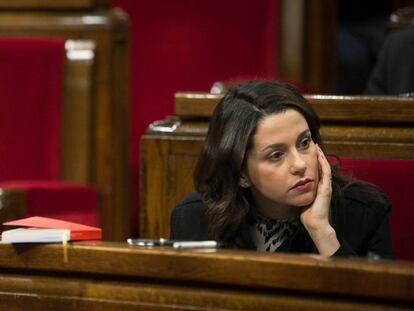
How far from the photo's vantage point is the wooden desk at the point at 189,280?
870 mm

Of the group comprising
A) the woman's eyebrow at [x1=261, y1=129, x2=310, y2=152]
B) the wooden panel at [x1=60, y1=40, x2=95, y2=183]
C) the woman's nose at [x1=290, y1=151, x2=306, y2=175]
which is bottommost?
the wooden panel at [x1=60, y1=40, x2=95, y2=183]

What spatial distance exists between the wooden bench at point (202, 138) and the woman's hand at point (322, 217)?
0.16 metres

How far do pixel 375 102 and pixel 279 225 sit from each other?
24cm

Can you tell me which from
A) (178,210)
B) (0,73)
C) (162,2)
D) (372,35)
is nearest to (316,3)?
(162,2)

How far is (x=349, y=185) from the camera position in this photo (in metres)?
1.32

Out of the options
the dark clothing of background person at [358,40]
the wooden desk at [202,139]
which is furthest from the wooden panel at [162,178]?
the dark clothing of background person at [358,40]

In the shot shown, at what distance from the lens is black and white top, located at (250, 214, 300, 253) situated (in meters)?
1.31

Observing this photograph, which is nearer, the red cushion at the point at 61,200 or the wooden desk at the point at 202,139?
the wooden desk at the point at 202,139

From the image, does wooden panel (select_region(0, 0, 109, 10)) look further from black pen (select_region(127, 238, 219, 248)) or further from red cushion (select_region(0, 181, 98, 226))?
black pen (select_region(127, 238, 219, 248))

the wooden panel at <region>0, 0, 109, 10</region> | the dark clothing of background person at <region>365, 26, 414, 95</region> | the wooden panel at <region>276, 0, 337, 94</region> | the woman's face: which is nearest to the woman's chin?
the woman's face

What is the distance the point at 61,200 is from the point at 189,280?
105 cm

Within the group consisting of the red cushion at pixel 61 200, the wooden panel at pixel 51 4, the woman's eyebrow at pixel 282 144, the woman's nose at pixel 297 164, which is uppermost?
the wooden panel at pixel 51 4

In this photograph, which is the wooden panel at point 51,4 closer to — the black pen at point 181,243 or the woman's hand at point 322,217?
the woman's hand at point 322,217

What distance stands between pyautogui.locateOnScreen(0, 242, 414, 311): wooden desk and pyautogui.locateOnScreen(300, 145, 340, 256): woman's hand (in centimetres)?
30
